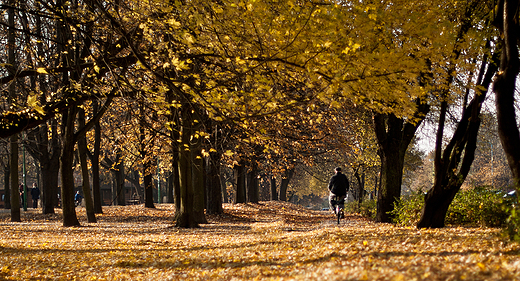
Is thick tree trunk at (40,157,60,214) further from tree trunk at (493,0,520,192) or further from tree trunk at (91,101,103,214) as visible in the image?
tree trunk at (493,0,520,192)

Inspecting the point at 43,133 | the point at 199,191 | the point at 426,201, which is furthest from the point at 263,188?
the point at 426,201

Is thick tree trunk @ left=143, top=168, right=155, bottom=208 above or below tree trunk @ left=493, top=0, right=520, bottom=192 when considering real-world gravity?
below

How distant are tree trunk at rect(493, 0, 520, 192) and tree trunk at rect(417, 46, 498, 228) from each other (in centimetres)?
196

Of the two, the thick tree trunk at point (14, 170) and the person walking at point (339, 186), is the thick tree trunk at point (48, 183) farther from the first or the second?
the person walking at point (339, 186)

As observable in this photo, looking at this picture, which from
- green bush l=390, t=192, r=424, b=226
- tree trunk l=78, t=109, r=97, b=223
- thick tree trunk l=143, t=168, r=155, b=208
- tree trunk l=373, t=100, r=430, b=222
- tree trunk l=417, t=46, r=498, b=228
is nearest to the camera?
tree trunk l=417, t=46, r=498, b=228

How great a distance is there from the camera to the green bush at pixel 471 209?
26.9ft

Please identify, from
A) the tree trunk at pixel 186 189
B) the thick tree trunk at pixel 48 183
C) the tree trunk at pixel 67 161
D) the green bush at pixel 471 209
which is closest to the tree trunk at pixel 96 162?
the thick tree trunk at pixel 48 183

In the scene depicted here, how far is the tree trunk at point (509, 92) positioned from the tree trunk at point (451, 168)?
1.96m

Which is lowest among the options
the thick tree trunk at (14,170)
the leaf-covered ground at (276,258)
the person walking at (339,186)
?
the leaf-covered ground at (276,258)

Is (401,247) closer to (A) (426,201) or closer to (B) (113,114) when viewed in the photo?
(A) (426,201)

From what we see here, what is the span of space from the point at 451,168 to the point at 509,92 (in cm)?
275

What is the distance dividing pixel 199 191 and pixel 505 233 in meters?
10.1

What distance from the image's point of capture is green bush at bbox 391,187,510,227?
8211 millimetres

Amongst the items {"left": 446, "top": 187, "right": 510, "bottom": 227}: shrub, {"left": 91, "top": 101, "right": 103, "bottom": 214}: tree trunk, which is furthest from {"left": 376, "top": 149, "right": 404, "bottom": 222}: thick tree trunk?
{"left": 91, "top": 101, "right": 103, "bottom": 214}: tree trunk
